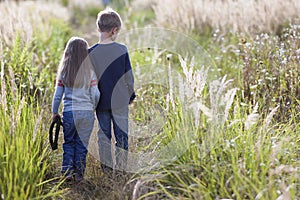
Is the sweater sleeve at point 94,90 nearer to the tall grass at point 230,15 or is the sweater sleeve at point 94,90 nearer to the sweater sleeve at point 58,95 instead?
the sweater sleeve at point 58,95

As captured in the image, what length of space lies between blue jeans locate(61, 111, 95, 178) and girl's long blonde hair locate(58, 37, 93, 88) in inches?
10.1

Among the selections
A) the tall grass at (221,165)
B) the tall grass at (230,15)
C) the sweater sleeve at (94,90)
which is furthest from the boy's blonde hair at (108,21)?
the tall grass at (230,15)

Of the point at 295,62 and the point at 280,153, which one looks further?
the point at 295,62

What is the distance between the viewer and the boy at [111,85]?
3.85 meters

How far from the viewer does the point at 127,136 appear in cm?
402

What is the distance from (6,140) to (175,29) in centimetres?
530

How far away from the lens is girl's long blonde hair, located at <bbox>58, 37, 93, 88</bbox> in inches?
147

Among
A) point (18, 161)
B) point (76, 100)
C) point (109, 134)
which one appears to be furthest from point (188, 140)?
point (18, 161)

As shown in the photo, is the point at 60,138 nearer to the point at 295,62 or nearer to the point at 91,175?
the point at 91,175

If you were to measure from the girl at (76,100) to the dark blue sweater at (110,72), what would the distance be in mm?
76

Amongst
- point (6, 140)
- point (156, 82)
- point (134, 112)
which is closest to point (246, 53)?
point (156, 82)

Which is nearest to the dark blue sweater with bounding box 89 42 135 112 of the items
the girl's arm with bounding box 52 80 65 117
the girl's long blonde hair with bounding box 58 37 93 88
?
the girl's long blonde hair with bounding box 58 37 93 88

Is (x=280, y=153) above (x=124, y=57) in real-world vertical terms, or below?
below

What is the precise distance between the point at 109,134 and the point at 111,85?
1.46ft
